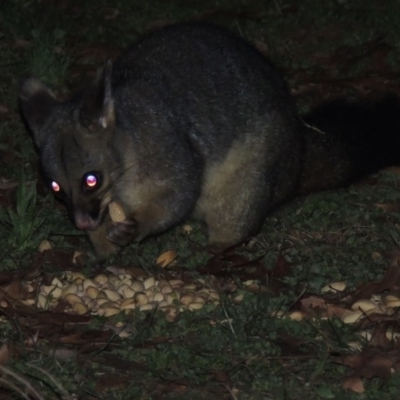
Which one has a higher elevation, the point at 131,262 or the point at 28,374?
the point at 28,374

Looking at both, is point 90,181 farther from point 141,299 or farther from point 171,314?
point 171,314

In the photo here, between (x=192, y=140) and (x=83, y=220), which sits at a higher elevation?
(x=83, y=220)

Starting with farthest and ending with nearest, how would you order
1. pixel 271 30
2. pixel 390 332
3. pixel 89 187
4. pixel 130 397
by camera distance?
pixel 271 30 < pixel 89 187 < pixel 390 332 < pixel 130 397

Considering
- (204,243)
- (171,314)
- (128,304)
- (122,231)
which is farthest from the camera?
(204,243)

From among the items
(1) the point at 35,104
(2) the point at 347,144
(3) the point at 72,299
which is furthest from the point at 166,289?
(2) the point at 347,144

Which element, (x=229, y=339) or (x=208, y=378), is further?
(x=229, y=339)

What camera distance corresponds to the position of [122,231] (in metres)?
6.49

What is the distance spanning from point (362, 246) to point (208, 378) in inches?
78.9

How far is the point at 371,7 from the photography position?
10078mm

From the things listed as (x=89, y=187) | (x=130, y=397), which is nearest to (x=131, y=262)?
(x=89, y=187)

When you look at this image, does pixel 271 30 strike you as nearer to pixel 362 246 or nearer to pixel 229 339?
pixel 362 246

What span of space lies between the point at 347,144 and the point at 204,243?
1.27 metres

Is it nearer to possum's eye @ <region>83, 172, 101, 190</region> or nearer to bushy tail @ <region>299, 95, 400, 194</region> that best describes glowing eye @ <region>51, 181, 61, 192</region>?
possum's eye @ <region>83, 172, 101, 190</region>

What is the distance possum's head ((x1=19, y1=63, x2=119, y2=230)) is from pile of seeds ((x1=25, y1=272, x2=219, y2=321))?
1.26 feet
